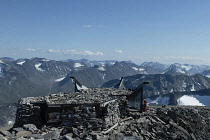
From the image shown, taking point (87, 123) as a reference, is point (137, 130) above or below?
below

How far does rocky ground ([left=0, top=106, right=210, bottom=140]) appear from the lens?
1864 centimetres

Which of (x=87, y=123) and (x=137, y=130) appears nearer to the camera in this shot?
(x=87, y=123)

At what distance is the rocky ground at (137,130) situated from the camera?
18641mm

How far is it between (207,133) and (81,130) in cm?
2017

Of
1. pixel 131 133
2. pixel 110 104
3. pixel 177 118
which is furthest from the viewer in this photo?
pixel 177 118

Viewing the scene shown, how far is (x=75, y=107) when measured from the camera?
22266 mm

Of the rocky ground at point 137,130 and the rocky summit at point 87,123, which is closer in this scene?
the rocky ground at point 137,130

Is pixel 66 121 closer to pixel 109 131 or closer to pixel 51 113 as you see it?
pixel 51 113

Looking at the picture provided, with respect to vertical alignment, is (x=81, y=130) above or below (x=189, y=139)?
above

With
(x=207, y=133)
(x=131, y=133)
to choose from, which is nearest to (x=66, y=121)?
(x=131, y=133)

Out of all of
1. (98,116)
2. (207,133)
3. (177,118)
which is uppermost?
(98,116)

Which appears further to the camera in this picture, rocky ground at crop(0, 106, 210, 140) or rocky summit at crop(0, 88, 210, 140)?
rocky summit at crop(0, 88, 210, 140)

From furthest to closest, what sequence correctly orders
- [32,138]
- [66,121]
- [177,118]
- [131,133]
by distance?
[177,118]
[66,121]
[131,133]
[32,138]

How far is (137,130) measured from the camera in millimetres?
21734
